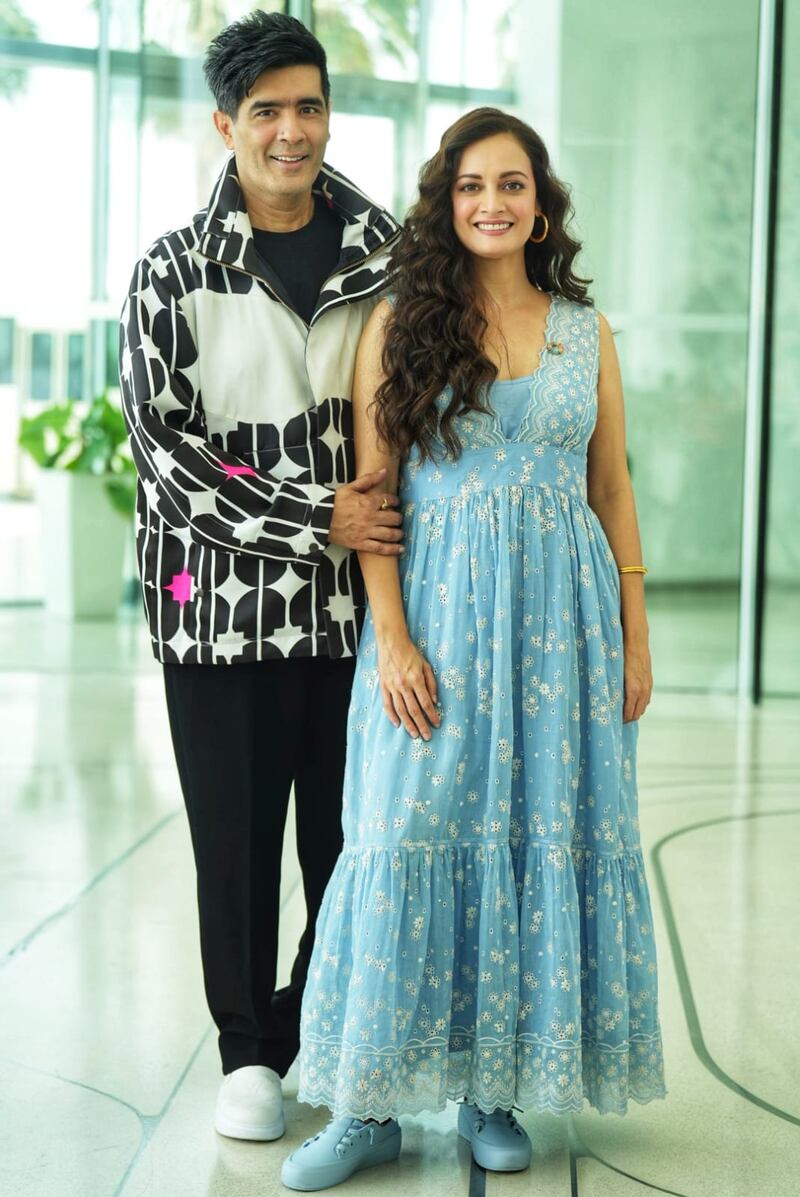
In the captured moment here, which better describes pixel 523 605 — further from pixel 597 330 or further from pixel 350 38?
pixel 350 38

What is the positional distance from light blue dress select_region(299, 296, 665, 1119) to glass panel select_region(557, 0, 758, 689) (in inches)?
178

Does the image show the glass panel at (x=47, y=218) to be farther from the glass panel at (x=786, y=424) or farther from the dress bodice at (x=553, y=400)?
the dress bodice at (x=553, y=400)

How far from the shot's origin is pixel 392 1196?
202cm

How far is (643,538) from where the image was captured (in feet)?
21.6

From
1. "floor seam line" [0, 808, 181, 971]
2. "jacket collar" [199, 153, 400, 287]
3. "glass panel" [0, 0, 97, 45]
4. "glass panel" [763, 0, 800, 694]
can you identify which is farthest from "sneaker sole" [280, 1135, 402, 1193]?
"glass panel" [0, 0, 97, 45]

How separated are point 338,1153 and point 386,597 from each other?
0.79m

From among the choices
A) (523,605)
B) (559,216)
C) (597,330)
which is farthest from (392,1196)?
(559,216)

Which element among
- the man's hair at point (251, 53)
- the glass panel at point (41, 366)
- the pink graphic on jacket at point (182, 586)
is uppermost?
the glass panel at point (41, 366)

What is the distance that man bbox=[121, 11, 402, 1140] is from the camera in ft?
6.83

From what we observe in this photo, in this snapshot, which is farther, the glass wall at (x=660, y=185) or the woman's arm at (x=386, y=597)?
the glass wall at (x=660, y=185)

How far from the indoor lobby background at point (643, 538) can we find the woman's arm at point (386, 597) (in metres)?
0.58

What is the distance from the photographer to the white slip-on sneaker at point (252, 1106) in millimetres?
2193

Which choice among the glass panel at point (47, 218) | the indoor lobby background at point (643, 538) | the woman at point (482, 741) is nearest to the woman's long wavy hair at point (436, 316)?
the woman at point (482, 741)

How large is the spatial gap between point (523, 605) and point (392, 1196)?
84 cm
